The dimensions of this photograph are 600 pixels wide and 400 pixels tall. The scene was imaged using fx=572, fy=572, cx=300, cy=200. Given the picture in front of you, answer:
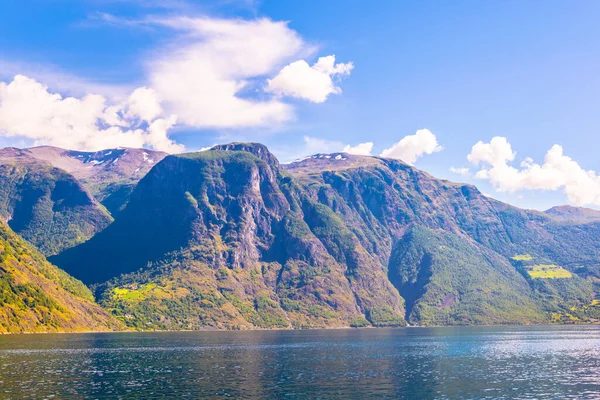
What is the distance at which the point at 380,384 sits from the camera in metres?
114

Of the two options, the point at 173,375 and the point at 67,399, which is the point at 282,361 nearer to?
the point at 173,375

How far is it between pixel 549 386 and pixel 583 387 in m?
5.89

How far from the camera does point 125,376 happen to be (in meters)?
126

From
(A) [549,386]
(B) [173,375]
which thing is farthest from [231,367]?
(A) [549,386]

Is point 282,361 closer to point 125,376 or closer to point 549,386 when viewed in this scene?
point 125,376

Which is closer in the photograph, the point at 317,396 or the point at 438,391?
the point at 317,396

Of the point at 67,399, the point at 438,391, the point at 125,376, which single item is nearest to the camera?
the point at 67,399

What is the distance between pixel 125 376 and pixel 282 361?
50.8m

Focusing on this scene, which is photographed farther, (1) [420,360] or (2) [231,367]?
(1) [420,360]

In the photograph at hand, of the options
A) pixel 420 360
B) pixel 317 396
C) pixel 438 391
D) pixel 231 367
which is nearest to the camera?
pixel 317 396

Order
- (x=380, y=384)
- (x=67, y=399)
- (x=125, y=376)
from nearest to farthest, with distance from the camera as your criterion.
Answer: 1. (x=67, y=399)
2. (x=380, y=384)
3. (x=125, y=376)

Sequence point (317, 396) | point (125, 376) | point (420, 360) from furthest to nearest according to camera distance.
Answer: point (420, 360), point (125, 376), point (317, 396)

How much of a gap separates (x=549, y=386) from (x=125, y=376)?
287ft

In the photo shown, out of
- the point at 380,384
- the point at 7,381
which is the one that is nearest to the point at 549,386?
the point at 380,384
